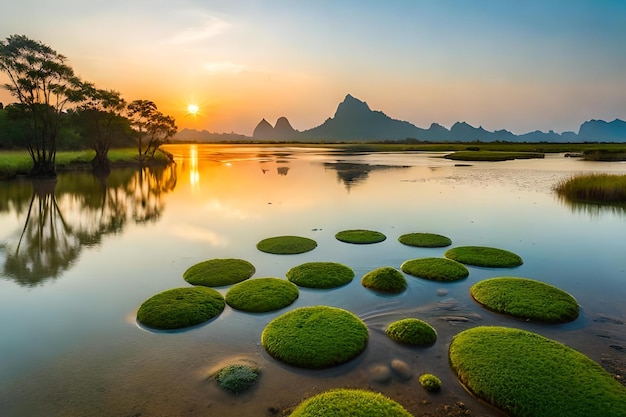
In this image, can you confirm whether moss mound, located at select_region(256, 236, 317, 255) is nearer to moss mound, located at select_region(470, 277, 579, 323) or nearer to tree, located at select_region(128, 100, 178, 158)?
moss mound, located at select_region(470, 277, 579, 323)

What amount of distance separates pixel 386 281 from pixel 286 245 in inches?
297

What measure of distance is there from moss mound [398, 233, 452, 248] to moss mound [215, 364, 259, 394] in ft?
46.1

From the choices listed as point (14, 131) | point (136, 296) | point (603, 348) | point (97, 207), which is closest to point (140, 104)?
point (14, 131)

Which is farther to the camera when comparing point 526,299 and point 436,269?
point 436,269

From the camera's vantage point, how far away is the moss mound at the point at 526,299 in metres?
12.0

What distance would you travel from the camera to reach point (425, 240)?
21219 millimetres

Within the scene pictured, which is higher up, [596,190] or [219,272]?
[596,190]

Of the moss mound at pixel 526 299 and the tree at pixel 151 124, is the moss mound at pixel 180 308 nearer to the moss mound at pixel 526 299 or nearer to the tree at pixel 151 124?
the moss mound at pixel 526 299

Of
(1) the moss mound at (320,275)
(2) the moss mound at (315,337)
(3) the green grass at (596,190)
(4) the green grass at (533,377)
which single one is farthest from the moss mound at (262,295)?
(3) the green grass at (596,190)

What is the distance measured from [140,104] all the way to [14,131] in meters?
28.9

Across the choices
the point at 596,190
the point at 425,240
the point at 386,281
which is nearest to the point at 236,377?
the point at 386,281

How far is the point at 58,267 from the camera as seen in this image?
17.4 meters

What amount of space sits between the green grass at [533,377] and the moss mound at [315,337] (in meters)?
2.77

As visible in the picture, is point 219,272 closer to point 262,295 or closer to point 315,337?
point 262,295
